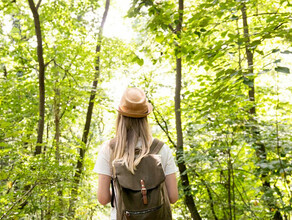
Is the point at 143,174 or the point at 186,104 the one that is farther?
the point at 186,104

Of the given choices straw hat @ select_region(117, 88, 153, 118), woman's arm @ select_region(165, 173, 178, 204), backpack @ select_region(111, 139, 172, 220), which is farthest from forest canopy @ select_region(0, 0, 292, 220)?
backpack @ select_region(111, 139, 172, 220)

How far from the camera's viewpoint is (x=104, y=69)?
10328 mm

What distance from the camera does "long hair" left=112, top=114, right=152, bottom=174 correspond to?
82.2 inches

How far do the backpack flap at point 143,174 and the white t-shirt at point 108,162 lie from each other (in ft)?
0.38

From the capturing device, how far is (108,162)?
7.11 ft

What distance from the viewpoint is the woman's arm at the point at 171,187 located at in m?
2.23

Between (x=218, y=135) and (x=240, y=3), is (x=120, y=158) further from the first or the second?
(x=218, y=135)

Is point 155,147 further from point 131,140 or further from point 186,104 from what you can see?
point 186,104

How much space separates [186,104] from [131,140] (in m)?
4.02

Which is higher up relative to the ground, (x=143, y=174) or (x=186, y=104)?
(x=186, y=104)

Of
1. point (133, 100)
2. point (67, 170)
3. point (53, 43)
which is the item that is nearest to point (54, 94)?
point (53, 43)

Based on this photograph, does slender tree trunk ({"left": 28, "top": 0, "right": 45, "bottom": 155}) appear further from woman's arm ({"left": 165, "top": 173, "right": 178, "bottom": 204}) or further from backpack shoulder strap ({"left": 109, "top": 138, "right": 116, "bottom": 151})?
woman's arm ({"left": 165, "top": 173, "right": 178, "bottom": 204})

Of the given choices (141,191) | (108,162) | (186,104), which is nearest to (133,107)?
(108,162)

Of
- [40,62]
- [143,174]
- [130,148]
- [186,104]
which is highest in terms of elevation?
[40,62]
